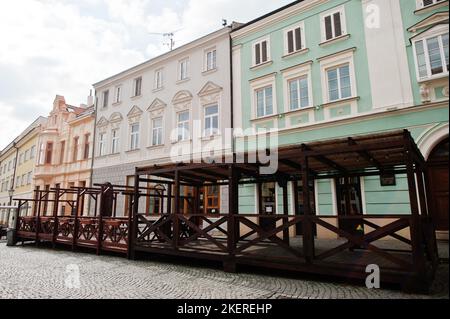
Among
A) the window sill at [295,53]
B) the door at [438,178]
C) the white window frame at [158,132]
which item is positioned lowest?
the door at [438,178]

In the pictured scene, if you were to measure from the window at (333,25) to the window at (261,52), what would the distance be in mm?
2698

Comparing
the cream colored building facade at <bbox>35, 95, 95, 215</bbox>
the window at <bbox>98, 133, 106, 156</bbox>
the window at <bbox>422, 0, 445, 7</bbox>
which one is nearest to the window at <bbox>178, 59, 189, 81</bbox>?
the window at <bbox>98, 133, 106, 156</bbox>

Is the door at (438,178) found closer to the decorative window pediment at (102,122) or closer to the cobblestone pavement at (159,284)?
the cobblestone pavement at (159,284)

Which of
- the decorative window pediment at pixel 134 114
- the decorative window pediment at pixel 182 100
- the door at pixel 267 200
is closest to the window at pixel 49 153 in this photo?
the decorative window pediment at pixel 134 114

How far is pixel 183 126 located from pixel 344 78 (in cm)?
831

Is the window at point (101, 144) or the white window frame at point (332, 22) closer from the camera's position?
the white window frame at point (332, 22)

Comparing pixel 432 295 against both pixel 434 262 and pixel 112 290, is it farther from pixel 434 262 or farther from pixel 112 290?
pixel 112 290

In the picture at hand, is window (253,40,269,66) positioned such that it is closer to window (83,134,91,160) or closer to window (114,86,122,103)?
window (114,86,122,103)

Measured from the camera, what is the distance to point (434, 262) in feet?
19.1

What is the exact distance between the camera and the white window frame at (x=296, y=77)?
12031mm

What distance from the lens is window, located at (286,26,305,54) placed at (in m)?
12.7
